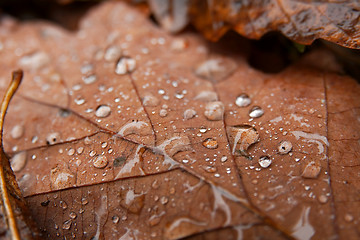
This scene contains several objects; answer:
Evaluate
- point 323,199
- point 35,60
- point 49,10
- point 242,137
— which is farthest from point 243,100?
point 49,10

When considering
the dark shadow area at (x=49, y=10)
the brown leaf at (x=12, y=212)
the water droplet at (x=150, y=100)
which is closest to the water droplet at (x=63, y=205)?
the brown leaf at (x=12, y=212)

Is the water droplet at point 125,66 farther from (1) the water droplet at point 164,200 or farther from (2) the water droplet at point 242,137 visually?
(1) the water droplet at point 164,200

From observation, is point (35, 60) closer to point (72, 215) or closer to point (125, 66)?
point (125, 66)

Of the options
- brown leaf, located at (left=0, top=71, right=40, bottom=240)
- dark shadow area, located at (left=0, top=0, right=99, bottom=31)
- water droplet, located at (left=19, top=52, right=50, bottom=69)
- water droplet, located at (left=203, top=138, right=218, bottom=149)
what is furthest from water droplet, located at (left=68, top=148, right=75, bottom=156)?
dark shadow area, located at (left=0, top=0, right=99, bottom=31)

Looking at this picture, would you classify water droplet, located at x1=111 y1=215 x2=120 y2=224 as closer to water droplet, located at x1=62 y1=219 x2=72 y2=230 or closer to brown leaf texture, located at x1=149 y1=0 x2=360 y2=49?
water droplet, located at x1=62 y1=219 x2=72 y2=230

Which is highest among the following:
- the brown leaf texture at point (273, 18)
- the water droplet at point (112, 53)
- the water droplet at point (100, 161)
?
the brown leaf texture at point (273, 18)

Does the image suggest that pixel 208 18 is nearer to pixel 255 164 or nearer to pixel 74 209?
pixel 255 164
